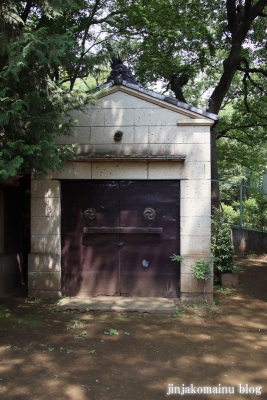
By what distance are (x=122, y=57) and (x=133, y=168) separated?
260 inches

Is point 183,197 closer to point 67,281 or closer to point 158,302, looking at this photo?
point 158,302

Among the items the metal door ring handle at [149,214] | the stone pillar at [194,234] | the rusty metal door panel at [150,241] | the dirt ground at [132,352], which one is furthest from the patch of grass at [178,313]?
the metal door ring handle at [149,214]

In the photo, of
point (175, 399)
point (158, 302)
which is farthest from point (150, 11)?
point (175, 399)

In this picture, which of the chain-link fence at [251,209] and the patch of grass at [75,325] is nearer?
the patch of grass at [75,325]

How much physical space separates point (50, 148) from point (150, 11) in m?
8.80

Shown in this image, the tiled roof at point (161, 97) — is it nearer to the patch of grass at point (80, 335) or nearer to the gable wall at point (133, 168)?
the gable wall at point (133, 168)

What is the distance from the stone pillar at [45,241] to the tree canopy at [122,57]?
1.16m

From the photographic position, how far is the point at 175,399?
4.25 meters

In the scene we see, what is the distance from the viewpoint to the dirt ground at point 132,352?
14.7 ft

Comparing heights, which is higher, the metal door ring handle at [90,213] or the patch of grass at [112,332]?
the metal door ring handle at [90,213]

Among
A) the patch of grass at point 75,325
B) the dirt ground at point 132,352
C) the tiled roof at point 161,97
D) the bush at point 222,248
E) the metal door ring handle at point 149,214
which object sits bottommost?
the dirt ground at point 132,352

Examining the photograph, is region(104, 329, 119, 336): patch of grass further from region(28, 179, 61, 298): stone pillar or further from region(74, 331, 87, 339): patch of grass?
region(28, 179, 61, 298): stone pillar

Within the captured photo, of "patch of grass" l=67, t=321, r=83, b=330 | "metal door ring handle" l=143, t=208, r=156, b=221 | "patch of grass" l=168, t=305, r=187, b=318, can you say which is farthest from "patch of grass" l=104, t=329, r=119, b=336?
"metal door ring handle" l=143, t=208, r=156, b=221

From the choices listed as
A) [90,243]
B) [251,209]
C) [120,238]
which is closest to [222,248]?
[120,238]
